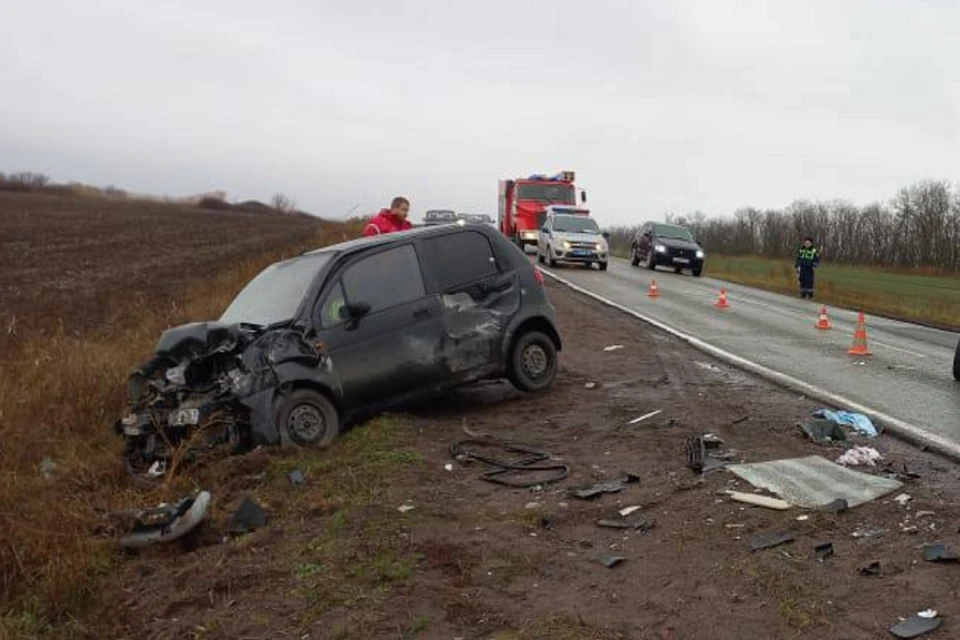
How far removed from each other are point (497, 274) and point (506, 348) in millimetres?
766

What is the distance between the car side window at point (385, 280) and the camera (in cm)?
756

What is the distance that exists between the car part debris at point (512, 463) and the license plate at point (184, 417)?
2.00 m

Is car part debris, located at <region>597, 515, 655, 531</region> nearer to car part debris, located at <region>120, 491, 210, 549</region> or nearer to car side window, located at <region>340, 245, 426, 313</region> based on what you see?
car part debris, located at <region>120, 491, 210, 549</region>

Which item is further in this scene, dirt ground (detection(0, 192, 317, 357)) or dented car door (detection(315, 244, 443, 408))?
dirt ground (detection(0, 192, 317, 357))

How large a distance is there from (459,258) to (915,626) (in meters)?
5.63

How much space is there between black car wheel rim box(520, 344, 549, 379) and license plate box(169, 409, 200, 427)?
335 cm

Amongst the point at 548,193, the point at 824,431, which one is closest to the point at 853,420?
the point at 824,431

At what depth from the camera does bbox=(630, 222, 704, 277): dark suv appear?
2947 centimetres

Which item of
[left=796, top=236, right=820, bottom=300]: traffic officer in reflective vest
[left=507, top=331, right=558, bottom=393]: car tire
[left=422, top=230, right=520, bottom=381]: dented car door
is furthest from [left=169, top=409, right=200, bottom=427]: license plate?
[left=796, top=236, right=820, bottom=300]: traffic officer in reflective vest

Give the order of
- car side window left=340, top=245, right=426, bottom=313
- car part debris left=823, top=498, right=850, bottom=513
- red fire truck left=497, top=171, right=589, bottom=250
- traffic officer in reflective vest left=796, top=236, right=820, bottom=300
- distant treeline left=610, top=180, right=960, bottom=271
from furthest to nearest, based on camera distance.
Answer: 1. distant treeline left=610, top=180, right=960, bottom=271
2. red fire truck left=497, top=171, right=589, bottom=250
3. traffic officer in reflective vest left=796, top=236, right=820, bottom=300
4. car side window left=340, top=245, right=426, bottom=313
5. car part debris left=823, top=498, right=850, bottom=513

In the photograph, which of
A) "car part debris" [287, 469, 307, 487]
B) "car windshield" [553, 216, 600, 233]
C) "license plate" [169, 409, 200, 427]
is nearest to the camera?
"car part debris" [287, 469, 307, 487]

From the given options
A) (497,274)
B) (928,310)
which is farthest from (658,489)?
(928,310)

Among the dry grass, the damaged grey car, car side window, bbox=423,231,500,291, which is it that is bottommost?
the dry grass

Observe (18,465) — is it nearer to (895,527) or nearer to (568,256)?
(895,527)
